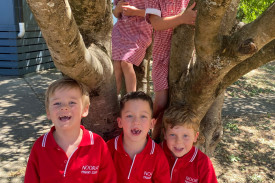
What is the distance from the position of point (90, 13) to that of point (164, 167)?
131cm

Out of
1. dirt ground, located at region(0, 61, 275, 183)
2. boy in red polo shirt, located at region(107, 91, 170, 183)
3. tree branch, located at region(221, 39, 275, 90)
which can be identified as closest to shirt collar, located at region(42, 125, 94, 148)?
boy in red polo shirt, located at region(107, 91, 170, 183)

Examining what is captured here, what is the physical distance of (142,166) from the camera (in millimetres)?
2436

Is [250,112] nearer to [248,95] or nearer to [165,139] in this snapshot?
[248,95]

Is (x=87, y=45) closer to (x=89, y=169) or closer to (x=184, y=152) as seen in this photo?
(x=89, y=169)

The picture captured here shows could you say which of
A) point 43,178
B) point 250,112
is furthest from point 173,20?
point 250,112

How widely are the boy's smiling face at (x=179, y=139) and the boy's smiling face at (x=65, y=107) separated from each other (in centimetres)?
79

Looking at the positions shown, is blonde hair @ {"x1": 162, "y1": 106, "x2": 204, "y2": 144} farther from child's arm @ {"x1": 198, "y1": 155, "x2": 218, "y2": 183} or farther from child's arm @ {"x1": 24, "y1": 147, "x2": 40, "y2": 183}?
child's arm @ {"x1": 24, "y1": 147, "x2": 40, "y2": 183}

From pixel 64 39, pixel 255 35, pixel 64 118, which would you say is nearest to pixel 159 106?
pixel 64 118

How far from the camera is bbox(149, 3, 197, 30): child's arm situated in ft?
8.36

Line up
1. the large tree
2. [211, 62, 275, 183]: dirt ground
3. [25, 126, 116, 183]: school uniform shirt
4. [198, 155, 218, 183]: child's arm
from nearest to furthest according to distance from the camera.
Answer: the large tree < [25, 126, 116, 183]: school uniform shirt < [198, 155, 218, 183]: child's arm < [211, 62, 275, 183]: dirt ground

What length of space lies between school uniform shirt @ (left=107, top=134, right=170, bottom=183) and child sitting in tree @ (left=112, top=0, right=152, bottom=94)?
1053 mm

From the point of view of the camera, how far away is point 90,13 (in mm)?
2469

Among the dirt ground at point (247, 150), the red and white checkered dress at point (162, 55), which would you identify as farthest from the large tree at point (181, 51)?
the dirt ground at point (247, 150)

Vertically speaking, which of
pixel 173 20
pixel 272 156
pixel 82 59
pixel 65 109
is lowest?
pixel 272 156
